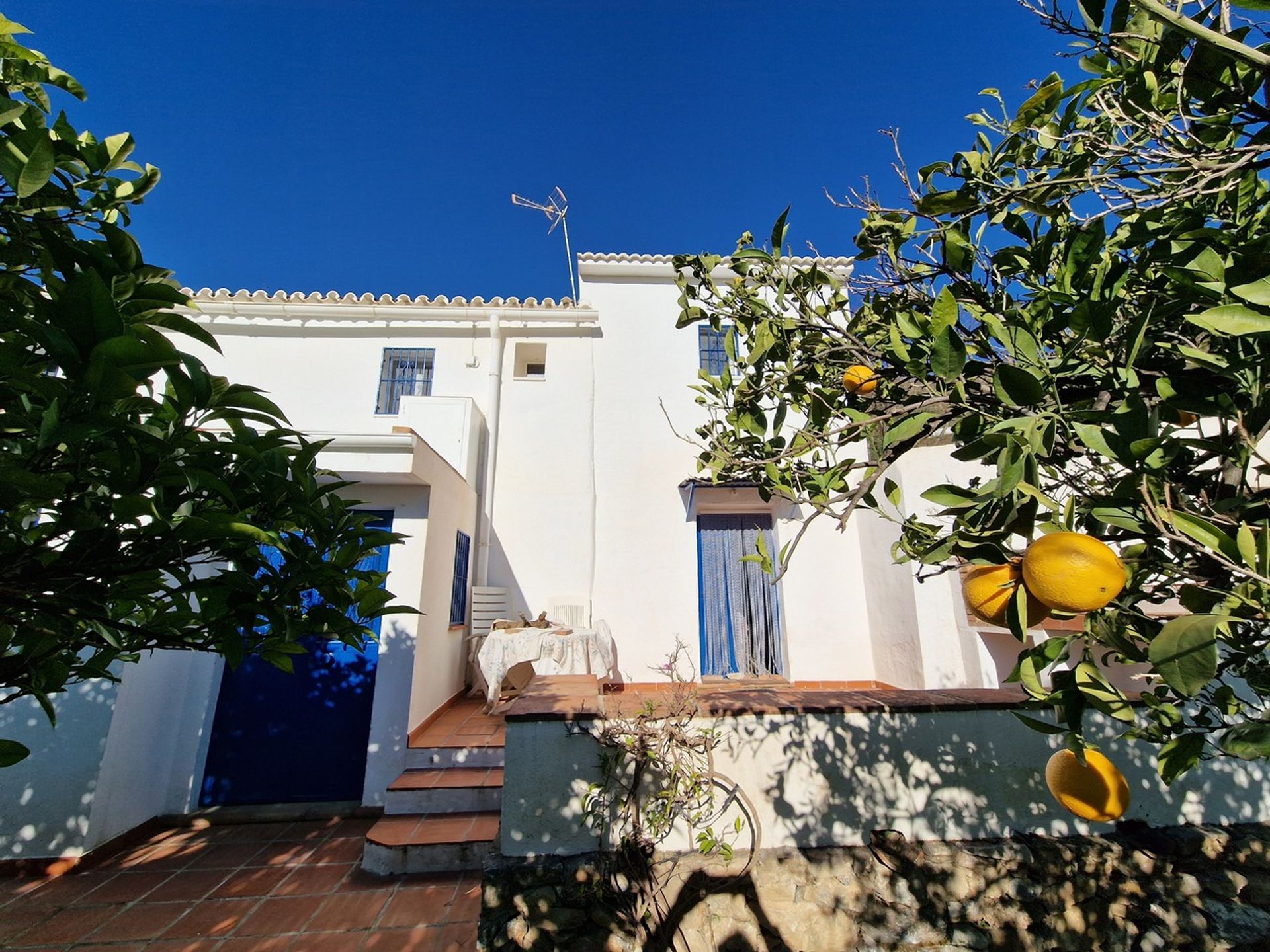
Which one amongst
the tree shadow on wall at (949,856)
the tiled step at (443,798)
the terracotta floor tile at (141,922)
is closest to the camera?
the tree shadow on wall at (949,856)

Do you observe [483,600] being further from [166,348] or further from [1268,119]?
[1268,119]

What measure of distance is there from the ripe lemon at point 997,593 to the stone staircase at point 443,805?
3414 millimetres

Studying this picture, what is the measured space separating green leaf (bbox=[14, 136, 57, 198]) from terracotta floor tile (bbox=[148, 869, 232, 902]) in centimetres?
492

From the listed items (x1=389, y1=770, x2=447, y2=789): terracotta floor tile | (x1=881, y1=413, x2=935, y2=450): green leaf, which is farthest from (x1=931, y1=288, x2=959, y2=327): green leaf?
(x1=389, y1=770, x2=447, y2=789): terracotta floor tile

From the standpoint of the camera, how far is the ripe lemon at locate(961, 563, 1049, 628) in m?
1.13

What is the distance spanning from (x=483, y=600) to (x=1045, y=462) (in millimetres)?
7293

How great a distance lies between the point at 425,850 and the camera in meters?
4.00

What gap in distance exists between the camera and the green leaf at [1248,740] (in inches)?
30.6

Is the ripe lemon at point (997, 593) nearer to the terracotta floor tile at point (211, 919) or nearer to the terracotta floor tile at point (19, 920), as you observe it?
the terracotta floor tile at point (211, 919)

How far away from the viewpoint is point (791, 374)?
2074 mm

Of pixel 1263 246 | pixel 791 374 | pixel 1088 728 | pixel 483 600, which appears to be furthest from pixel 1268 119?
pixel 483 600

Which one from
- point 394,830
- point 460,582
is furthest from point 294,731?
point 460,582

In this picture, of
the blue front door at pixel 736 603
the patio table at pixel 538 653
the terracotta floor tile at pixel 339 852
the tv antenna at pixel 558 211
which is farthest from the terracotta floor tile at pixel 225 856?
the tv antenna at pixel 558 211

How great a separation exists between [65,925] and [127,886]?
492mm
